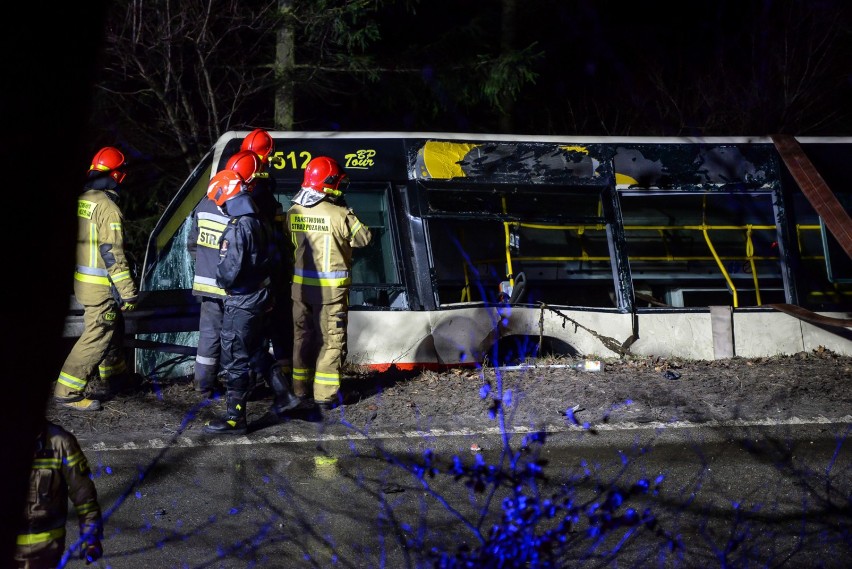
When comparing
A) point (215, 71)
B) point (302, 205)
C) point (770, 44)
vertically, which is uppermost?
point (770, 44)

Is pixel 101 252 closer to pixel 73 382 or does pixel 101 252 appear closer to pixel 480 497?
pixel 73 382

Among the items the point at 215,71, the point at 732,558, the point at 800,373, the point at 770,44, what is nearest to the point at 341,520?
the point at 732,558

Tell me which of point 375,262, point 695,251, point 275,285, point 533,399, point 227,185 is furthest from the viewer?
point 695,251

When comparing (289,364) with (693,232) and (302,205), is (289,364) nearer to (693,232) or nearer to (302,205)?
(302,205)

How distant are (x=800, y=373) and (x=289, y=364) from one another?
4.26m

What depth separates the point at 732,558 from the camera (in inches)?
170

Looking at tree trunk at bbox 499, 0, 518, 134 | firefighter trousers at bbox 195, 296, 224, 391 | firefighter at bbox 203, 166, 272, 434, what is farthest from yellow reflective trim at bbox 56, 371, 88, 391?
tree trunk at bbox 499, 0, 518, 134

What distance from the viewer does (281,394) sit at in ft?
23.0

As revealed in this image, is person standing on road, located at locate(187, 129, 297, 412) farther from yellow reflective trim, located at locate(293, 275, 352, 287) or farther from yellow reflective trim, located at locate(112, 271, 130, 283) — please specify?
Result: yellow reflective trim, located at locate(112, 271, 130, 283)

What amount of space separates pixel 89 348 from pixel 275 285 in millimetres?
1439

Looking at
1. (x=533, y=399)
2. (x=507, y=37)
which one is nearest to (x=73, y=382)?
(x=533, y=399)

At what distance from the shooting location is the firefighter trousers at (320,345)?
7086mm

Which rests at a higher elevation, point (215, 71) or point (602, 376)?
point (215, 71)

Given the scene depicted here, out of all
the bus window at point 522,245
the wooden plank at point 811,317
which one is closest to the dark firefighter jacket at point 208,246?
the bus window at point 522,245
